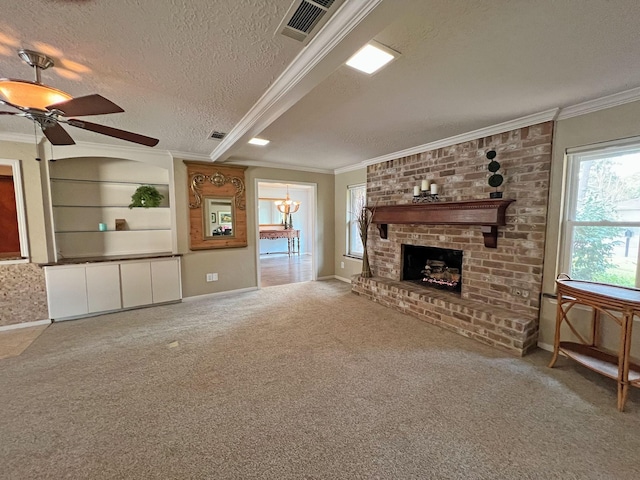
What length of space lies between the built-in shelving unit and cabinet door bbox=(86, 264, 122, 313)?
531mm

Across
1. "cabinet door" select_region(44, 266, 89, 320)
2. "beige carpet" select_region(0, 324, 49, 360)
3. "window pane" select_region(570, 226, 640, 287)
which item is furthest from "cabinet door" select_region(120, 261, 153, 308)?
"window pane" select_region(570, 226, 640, 287)

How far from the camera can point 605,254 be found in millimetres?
2404

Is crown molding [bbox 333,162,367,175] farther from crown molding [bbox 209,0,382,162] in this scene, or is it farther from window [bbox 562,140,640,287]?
window [bbox 562,140,640,287]

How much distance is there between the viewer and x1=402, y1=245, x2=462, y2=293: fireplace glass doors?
386cm

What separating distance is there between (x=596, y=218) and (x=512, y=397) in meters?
1.85

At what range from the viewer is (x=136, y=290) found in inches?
151

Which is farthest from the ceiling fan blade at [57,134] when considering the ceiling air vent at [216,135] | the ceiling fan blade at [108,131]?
the ceiling air vent at [216,135]

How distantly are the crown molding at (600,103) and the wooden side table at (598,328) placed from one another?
5.00 feet

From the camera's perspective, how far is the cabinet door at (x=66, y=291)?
134 inches

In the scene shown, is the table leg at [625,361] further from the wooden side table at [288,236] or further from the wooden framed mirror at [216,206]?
the wooden side table at [288,236]

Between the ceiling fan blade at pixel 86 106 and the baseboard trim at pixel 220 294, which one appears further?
the baseboard trim at pixel 220 294

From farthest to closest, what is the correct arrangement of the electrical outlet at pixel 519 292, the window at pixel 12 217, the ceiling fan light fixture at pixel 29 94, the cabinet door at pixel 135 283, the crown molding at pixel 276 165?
the crown molding at pixel 276 165 < the cabinet door at pixel 135 283 < the window at pixel 12 217 < the electrical outlet at pixel 519 292 < the ceiling fan light fixture at pixel 29 94

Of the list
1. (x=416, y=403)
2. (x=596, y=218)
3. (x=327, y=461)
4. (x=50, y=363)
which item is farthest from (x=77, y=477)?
(x=596, y=218)

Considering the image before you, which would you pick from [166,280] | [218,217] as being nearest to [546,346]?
[218,217]
